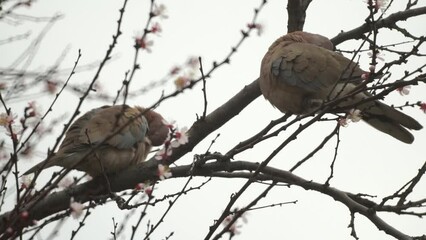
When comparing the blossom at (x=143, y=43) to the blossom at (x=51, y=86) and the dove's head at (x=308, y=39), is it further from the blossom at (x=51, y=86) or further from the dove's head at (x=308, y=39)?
the dove's head at (x=308, y=39)

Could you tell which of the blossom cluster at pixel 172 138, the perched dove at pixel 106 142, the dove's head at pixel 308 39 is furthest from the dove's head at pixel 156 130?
the blossom cluster at pixel 172 138

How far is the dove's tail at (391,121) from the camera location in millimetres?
3529

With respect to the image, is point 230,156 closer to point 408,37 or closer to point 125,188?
point 125,188

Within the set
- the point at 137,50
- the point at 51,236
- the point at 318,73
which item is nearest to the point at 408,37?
the point at 318,73

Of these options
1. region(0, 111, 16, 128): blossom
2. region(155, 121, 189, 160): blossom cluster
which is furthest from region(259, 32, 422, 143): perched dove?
region(0, 111, 16, 128): blossom

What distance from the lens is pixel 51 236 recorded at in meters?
2.43

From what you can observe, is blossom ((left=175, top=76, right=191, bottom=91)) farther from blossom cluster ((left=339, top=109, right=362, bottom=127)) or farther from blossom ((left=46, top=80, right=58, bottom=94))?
blossom ((left=46, top=80, right=58, bottom=94))

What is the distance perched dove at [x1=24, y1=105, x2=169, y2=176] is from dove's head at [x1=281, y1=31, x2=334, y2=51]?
1.43 meters

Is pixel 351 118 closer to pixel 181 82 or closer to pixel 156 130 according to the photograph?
pixel 181 82

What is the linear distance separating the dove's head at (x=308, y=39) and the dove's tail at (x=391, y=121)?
3.98 feet

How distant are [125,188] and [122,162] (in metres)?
0.50

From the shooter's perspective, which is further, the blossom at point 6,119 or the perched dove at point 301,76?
the perched dove at point 301,76

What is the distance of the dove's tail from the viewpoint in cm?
353

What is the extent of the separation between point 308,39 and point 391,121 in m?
1.40
